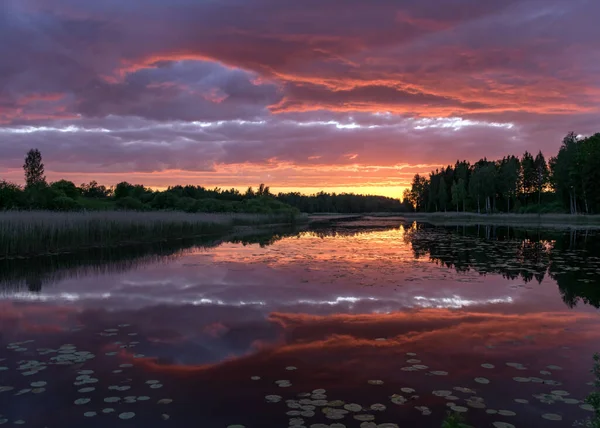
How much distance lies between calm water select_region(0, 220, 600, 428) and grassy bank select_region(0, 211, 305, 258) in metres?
4.60

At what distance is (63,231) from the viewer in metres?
20.7

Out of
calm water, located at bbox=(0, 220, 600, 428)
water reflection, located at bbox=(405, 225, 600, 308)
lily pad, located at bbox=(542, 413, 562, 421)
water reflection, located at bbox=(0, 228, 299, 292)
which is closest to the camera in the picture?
lily pad, located at bbox=(542, 413, 562, 421)

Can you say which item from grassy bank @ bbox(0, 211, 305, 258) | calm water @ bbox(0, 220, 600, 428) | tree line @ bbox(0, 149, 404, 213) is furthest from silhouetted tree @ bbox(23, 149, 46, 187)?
calm water @ bbox(0, 220, 600, 428)

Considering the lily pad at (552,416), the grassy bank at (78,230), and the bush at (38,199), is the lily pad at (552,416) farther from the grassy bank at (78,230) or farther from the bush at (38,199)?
the bush at (38,199)

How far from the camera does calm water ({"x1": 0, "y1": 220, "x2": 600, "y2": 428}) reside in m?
4.84

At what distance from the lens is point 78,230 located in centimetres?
2177

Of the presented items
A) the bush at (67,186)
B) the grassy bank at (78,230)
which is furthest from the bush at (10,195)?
the bush at (67,186)

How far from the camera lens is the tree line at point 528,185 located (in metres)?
66.9

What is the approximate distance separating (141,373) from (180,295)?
5443 millimetres

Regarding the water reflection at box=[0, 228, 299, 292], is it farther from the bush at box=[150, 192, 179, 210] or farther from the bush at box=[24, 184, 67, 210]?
the bush at box=[150, 192, 179, 210]

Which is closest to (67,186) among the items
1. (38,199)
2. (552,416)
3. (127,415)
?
(38,199)

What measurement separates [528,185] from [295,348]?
339 feet

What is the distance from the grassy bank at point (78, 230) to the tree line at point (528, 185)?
60.0 metres

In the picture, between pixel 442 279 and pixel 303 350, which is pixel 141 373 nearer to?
pixel 303 350
